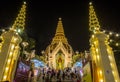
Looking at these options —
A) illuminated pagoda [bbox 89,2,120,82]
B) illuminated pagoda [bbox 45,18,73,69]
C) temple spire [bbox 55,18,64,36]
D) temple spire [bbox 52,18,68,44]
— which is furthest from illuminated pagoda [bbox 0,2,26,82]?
temple spire [bbox 55,18,64,36]

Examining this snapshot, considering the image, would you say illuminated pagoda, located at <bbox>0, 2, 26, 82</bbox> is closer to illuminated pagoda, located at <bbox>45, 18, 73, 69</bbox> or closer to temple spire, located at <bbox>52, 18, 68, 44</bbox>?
illuminated pagoda, located at <bbox>45, 18, 73, 69</bbox>

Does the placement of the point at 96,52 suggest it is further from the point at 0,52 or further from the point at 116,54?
the point at 0,52

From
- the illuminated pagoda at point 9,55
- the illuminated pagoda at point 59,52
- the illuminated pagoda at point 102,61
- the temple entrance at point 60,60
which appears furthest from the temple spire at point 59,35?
the illuminated pagoda at point 102,61

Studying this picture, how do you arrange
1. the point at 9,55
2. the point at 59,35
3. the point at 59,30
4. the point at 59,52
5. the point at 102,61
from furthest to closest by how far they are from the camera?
the point at 59,30, the point at 59,35, the point at 59,52, the point at 9,55, the point at 102,61

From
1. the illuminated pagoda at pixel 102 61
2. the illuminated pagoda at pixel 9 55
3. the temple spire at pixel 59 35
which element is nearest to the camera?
the illuminated pagoda at pixel 102 61

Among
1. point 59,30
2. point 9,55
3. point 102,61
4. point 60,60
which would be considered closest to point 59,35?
point 59,30

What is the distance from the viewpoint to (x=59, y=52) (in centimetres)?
3014

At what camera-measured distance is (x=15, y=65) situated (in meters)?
10.1

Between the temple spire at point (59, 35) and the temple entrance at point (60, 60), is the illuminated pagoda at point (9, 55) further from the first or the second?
the temple spire at point (59, 35)

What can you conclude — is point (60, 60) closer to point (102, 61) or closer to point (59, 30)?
point (59, 30)

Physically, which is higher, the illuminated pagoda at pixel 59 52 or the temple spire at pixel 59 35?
the temple spire at pixel 59 35

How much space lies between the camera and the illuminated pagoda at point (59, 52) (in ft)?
93.6

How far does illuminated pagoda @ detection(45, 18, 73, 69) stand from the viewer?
28.5m

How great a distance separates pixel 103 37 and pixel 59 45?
19987 mm
